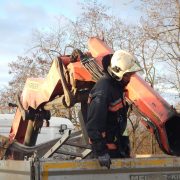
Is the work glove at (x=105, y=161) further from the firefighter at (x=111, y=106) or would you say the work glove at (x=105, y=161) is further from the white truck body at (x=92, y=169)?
the firefighter at (x=111, y=106)

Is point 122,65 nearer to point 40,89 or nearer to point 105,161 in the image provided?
point 105,161

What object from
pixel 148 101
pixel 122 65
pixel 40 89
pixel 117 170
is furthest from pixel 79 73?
pixel 117 170

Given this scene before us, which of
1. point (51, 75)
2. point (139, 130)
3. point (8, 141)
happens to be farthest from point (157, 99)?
point (139, 130)

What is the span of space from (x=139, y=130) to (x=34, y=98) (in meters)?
17.3

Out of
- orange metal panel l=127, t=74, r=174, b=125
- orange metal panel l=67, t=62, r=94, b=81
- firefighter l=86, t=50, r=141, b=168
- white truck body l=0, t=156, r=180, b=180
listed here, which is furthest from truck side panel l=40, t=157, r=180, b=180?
orange metal panel l=67, t=62, r=94, b=81

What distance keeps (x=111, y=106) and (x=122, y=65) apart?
0.44m

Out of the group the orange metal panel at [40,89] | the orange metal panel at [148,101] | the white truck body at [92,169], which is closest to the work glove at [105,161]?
the white truck body at [92,169]

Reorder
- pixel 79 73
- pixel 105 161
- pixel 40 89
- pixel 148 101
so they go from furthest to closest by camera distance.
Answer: pixel 40 89 → pixel 79 73 → pixel 148 101 → pixel 105 161

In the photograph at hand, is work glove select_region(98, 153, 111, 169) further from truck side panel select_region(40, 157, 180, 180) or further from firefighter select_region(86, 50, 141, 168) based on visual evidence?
firefighter select_region(86, 50, 141, 168)

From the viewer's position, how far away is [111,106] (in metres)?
5.09

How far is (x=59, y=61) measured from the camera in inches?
239

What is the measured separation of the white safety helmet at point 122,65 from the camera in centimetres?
517

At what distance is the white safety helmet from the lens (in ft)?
17.0

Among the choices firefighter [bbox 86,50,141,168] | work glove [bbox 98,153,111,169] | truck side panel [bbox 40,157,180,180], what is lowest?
truck side panel [bbox 40,157,180,180]
